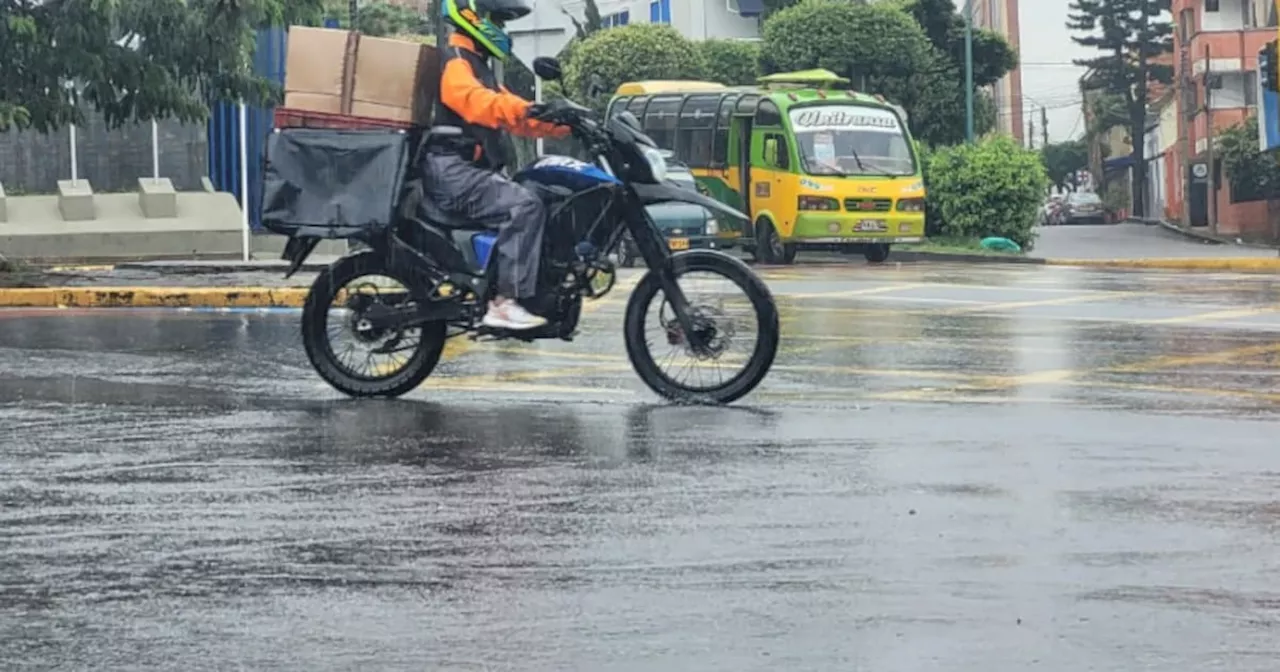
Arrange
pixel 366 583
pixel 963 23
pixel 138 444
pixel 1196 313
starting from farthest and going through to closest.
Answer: pixel 963 23, pixel 1196 313, pixel 138 444, pixel 366 583

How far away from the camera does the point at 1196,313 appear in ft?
46.8

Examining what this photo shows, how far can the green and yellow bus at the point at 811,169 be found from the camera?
3347 centimetres

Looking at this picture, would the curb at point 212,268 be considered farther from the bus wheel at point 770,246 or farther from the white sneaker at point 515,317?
the bus wheel at point 770,246

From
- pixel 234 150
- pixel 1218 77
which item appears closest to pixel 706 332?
pixel 234 150

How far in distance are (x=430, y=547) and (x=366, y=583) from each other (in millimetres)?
437

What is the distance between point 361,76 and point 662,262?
1.60 meters

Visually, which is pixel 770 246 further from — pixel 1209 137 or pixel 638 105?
pixel 1209 137

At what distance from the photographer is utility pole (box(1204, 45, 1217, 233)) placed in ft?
213

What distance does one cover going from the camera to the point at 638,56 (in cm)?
5941

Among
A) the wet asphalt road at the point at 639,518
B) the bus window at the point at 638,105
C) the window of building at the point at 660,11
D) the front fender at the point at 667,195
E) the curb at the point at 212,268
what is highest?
the window of building at the point at 660,11

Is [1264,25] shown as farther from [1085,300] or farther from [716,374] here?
[716,374]

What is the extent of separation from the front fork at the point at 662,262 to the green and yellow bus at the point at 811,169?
964 inches

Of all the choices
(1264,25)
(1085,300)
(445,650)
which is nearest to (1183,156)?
(1264,25)

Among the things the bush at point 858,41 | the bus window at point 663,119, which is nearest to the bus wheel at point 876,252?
the bus window at point 663,119
